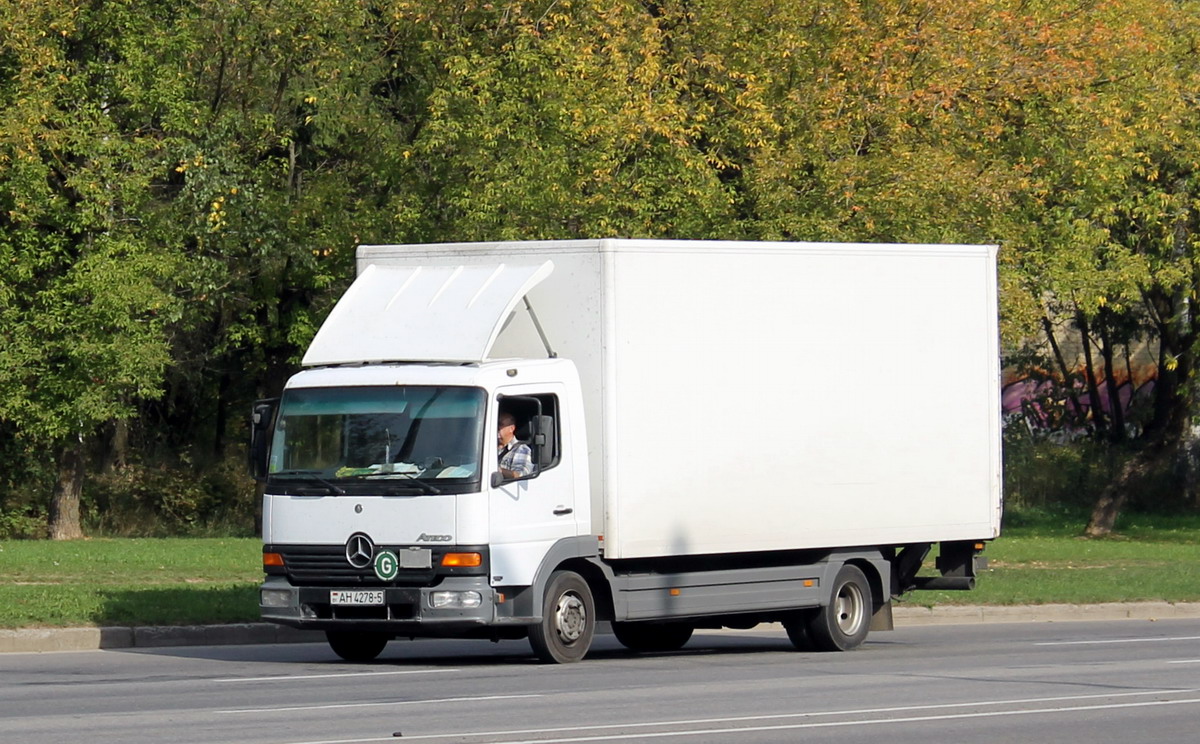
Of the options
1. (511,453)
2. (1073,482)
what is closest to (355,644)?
(511,453)

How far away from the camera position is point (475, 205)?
26938 mm

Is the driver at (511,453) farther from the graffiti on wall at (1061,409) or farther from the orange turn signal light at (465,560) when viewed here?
the graffiti on wall at (1061,409)

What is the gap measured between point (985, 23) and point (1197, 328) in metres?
11.9

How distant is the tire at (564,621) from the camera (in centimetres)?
1510

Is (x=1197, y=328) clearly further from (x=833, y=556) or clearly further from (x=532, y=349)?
(x=532, y=349)

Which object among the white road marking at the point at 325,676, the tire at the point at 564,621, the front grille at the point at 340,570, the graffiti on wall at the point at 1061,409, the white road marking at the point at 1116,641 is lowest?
the white road marking at the point at 1116,641

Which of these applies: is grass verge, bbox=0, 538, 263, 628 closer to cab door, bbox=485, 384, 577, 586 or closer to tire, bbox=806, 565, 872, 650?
cab door, bbox=485, 384, 577, 586

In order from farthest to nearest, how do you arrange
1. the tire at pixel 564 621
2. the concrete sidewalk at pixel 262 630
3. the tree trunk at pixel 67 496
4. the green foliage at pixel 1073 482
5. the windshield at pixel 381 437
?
the green foliage at pixel 1073 482 → the tree trunk at pixel 67 496 → the concrete sidewalk at pixel 262 630 → the tire at pixel 564 621 → the windshield at pixel 381 437

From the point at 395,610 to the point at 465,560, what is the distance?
29.0 inches

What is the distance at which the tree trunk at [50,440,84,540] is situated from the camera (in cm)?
3700

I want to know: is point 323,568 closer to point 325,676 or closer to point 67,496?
point 325,676

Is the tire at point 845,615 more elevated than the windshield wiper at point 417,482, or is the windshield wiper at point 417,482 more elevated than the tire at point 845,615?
the windshield wiper at point 417,482

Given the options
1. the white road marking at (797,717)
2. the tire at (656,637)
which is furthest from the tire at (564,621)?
the white road marking at (797,717)

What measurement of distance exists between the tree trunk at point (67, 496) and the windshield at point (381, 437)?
2277 cm
